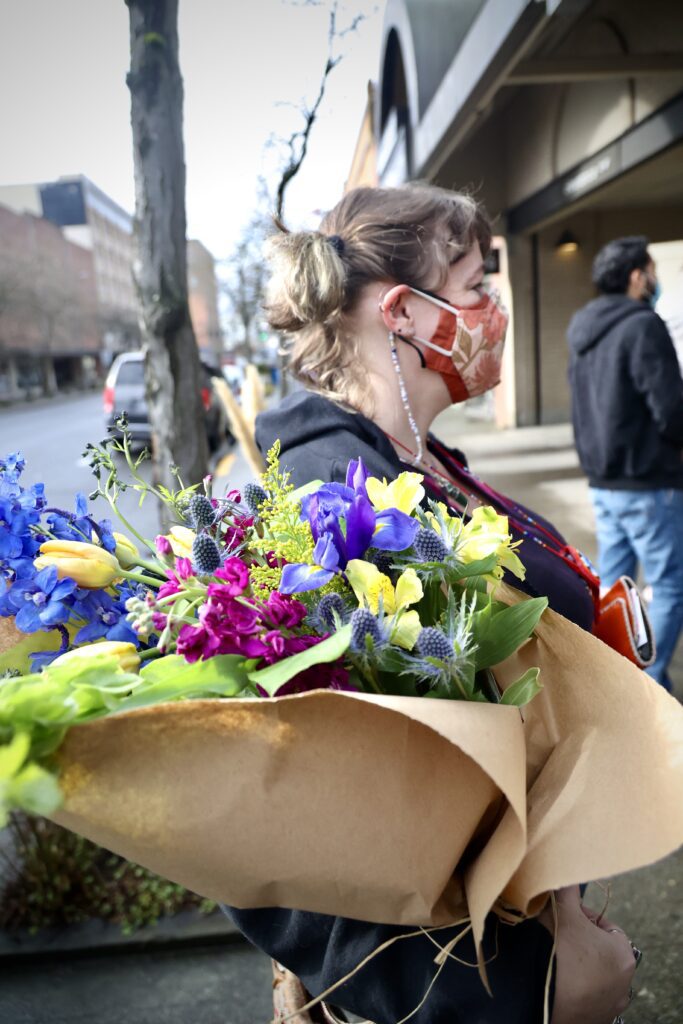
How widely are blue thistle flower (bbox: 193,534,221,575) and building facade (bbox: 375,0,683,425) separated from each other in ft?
5.38

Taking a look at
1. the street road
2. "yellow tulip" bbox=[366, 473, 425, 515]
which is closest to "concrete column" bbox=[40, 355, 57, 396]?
the street road

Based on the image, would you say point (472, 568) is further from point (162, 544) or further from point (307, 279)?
point (307, 279)

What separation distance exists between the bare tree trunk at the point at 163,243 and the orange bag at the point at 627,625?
1693mm

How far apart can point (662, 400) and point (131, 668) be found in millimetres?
3078

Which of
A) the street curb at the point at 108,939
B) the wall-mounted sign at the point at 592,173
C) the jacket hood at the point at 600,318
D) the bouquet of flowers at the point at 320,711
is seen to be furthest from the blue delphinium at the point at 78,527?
the wall-mounted sign at the point at 592,173

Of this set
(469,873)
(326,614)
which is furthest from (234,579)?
(469,873)

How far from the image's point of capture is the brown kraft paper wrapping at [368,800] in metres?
0.81

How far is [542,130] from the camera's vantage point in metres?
10.9

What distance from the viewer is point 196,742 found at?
809 millimetres

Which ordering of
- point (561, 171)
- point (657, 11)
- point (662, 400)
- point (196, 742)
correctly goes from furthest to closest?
point (561, 171), point (657, 11), point (662, 400), point (196, 742)

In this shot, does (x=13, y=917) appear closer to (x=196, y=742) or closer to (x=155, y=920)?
(x=155, y=920)

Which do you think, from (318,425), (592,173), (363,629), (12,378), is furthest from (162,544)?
(12,378)

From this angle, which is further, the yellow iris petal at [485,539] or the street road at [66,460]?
the street road at [66,460]

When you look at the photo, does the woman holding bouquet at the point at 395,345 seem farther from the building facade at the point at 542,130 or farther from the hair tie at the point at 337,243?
the building facade at the point at 542,130
